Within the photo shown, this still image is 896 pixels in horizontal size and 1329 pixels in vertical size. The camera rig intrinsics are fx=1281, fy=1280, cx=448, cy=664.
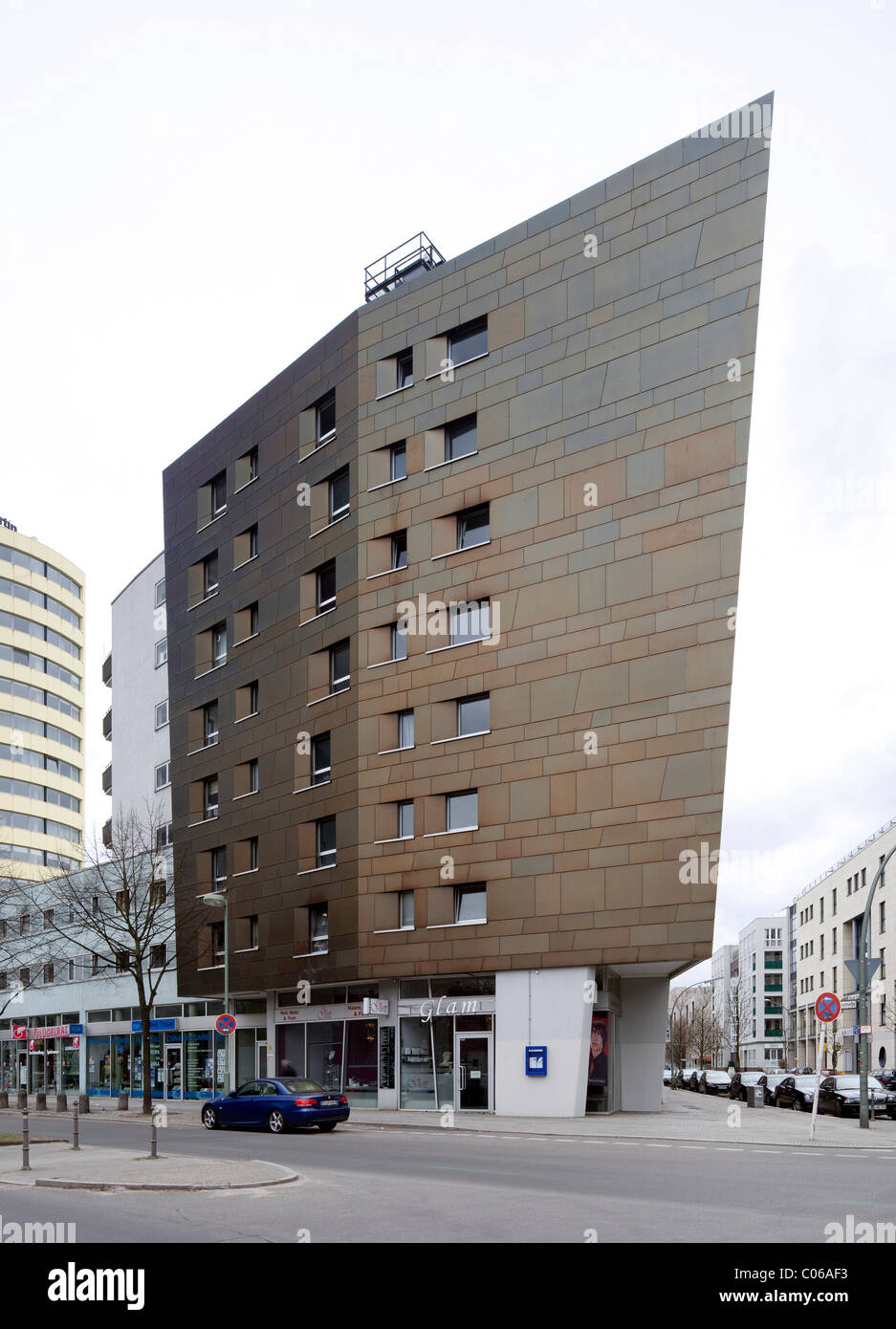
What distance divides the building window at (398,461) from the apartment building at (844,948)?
140 feet

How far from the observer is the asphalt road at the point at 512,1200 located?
38.1 feet

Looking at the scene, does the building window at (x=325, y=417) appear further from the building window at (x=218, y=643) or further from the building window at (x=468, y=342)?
the building window at (x=218, y=643)

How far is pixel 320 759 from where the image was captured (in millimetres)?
40344

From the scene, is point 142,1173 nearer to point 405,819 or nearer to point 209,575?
point 405,819

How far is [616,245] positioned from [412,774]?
50.6 ft

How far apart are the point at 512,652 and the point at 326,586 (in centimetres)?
941

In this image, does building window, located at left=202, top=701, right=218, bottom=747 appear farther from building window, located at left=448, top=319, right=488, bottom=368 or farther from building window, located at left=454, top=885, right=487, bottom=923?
building window, located at left=448, top=319, right=488, bottom=368

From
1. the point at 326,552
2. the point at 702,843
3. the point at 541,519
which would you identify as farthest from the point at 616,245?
the point at 702,843

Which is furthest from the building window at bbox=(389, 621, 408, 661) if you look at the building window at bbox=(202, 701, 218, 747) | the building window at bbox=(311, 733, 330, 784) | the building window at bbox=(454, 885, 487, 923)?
the building window at bbox=(202, 701, 218, 747)

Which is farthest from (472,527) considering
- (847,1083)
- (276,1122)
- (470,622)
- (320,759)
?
(847,1083)

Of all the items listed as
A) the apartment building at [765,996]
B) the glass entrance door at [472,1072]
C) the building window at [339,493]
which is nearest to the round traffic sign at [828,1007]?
the glass entrance door at [472,1072]

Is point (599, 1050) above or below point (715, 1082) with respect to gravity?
above
